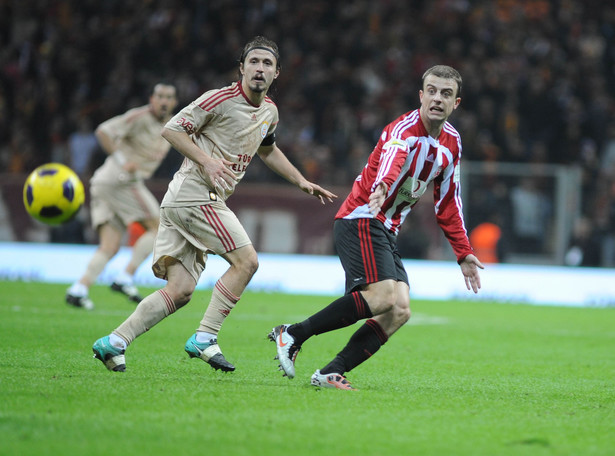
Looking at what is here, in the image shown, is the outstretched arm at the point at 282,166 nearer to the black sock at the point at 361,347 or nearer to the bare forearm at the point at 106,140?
the black sock at the point at 361,347

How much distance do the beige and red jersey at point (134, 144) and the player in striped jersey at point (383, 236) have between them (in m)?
5.81

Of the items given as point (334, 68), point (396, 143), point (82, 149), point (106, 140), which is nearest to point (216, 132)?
point (396, 143)

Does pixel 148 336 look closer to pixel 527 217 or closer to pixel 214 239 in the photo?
pixel 214 239

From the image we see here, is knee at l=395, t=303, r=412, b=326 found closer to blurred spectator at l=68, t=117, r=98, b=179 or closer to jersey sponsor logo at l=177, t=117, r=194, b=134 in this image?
jersey sponsor logo at l=177, t=117, r=194, b=134

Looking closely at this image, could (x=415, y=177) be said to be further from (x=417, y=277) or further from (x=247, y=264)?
(x=417, y=277)

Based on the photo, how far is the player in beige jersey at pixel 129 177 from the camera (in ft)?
36.5

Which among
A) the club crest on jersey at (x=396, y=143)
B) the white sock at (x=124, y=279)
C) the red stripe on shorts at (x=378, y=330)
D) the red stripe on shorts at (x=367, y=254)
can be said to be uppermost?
the club crest on jersey at (x=396, y=143)

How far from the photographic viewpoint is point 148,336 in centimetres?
853

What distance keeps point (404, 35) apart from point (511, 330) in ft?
38.2

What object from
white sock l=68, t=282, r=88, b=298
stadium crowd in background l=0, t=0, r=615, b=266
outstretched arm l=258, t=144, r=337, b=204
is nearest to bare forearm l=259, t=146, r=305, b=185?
outstretched arm l=258, t=144, r=337, b=204

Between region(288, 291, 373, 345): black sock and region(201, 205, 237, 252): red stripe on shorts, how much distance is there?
0.71m

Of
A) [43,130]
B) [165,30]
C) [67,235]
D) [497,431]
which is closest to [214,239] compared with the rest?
[497,431]

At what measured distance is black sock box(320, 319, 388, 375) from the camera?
579cm

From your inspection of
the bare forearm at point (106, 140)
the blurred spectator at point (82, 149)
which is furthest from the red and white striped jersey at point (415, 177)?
the blurred spectator at point (82, 149)
